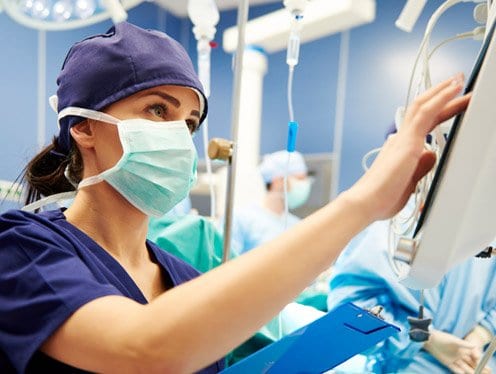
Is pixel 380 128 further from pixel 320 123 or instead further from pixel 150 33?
pixel 150 33

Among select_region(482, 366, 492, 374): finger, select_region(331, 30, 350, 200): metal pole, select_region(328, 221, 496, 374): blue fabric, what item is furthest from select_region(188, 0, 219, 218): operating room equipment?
select_region(331, 30, 350, 200): metal pole

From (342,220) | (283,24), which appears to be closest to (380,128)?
(283,24)

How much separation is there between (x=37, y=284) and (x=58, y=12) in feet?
3.54

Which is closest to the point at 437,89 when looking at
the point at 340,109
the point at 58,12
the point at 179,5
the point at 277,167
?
the point at 58,12

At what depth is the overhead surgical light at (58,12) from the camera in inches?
58.6

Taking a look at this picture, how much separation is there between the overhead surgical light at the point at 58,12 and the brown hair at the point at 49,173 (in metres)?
0.58

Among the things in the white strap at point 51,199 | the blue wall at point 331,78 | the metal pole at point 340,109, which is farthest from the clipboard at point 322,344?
the metal pole at point 340,109

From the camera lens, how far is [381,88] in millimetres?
3428

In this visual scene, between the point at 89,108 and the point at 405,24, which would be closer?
the point at 89,108

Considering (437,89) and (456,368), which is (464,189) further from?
(456,368)

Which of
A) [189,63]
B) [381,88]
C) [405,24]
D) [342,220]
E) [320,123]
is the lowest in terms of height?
A: [320,123]

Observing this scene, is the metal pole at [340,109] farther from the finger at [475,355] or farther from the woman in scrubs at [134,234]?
the woman in scrubs at [134,234]

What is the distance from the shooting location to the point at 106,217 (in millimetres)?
986

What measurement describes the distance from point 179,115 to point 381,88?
270 centimetres
